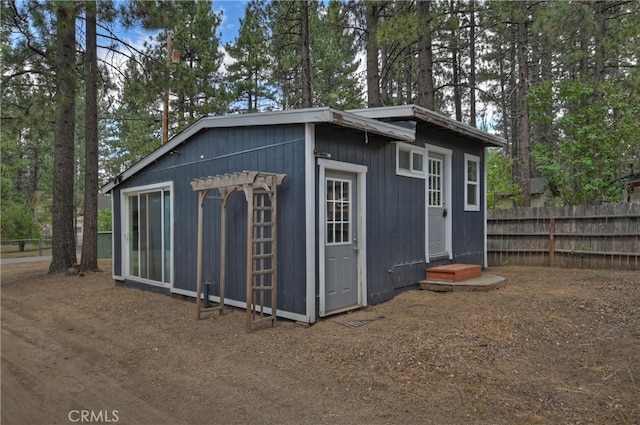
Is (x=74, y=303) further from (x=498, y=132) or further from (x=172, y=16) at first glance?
(x=498, y=132)

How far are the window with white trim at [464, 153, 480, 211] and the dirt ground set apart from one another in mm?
2649

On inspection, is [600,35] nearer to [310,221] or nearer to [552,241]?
[552,241]

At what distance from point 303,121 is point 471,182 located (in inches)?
203

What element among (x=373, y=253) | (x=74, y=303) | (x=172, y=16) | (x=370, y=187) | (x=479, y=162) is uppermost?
(x=172, y=16)

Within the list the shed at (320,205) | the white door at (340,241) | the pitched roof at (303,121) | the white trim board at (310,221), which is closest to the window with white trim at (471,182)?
the shed at (320,205)

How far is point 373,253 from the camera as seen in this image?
21.0 ft

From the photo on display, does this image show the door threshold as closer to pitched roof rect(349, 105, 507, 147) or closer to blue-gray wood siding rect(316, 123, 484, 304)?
blue-gray wood siding rect(316, 123, 484, 304)

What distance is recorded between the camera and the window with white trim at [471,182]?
29.0ft

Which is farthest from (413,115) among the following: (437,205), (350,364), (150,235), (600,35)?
(600,35)

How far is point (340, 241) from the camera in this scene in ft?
19.5

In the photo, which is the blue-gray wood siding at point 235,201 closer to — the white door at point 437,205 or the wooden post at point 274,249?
the wooden post at point 274,249

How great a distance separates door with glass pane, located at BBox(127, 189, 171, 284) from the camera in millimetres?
7902

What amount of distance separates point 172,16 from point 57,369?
8713 mm

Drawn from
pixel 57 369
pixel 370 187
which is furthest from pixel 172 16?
pixel 57 369
